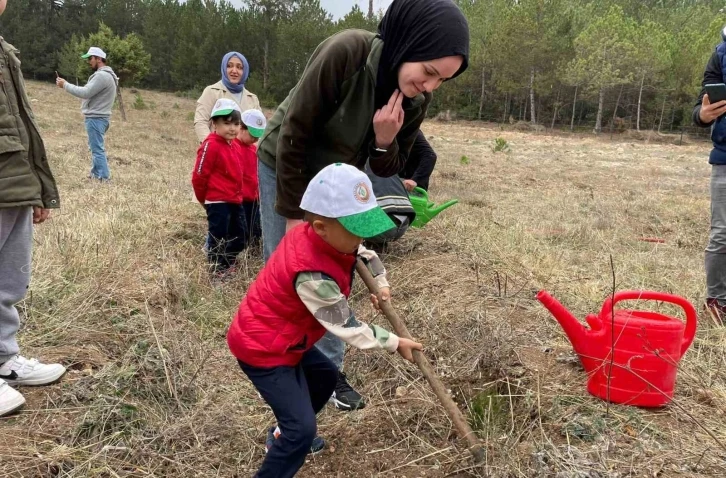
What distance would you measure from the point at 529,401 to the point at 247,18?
38.9 metres

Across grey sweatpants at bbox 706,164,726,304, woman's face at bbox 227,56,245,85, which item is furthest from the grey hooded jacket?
grey sweatpants at bbox 706,164,726,304

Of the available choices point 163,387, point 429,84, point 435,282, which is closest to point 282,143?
point 429,84

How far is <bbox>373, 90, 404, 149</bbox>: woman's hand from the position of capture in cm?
189

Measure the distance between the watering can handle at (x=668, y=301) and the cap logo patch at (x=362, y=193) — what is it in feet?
3.54

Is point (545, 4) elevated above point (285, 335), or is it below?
above

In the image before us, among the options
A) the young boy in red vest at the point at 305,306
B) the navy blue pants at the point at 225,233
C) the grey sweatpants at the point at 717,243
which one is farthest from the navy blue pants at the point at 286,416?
the grey sweatpants at the point at 717,243

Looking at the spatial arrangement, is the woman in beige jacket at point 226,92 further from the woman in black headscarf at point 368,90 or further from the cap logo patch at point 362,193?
the cap logo patch at point 362,193

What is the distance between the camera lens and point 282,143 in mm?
2006

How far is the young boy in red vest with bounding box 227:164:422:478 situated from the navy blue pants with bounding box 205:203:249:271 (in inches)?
87.9

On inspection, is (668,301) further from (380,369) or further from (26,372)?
(26,372)

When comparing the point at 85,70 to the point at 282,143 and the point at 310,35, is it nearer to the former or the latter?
the point at 310,35

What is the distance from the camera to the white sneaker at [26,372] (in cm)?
227

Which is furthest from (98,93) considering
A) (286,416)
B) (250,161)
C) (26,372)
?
(286,416)

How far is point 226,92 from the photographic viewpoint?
4887 mm
